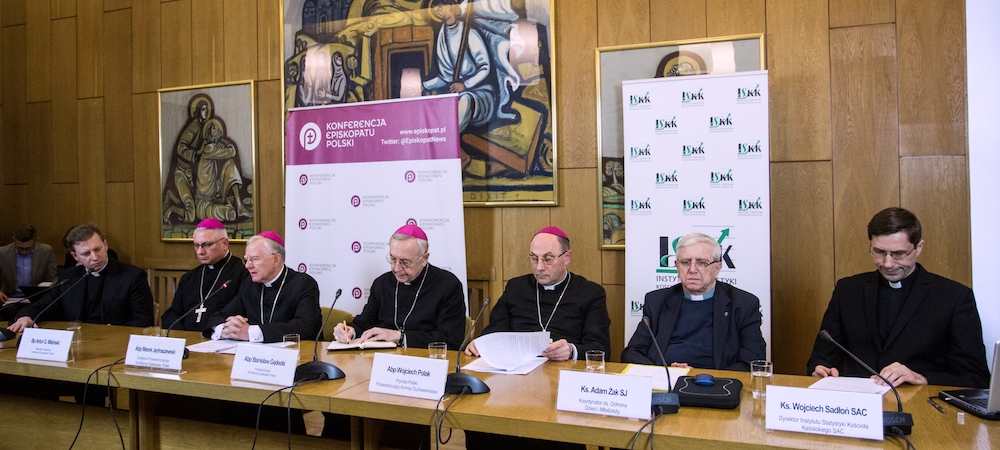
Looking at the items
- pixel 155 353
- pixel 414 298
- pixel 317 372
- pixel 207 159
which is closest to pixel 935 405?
pixel 317 372

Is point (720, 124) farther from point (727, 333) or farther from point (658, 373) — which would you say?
point (658, 373)

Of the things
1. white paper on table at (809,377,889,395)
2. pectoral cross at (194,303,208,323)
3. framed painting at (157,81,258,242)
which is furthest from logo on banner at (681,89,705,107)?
framed painting at (157,81,258,242)

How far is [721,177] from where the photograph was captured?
3.85 m

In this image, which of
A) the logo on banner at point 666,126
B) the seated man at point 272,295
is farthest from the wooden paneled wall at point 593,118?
the seated man at point 272,295

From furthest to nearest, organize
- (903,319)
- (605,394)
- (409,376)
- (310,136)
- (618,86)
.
A: (310,136) → (618,86) → (903,319) → (409,376) → (605,394)

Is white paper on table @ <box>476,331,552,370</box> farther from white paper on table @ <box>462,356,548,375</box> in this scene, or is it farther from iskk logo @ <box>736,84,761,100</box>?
iskk logo @ <box>736,84,761,100</box>

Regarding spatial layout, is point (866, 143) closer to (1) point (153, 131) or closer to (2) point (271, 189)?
(2) point (271, 189)

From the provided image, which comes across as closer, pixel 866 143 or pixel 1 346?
pixel 1 346

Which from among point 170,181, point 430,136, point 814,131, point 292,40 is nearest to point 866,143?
point 814,131

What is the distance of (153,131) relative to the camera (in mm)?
5875

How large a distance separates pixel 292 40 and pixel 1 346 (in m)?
2.89

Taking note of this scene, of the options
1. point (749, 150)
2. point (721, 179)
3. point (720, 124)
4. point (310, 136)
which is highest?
point (310, 136)

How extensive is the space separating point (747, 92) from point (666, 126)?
438 millimetres

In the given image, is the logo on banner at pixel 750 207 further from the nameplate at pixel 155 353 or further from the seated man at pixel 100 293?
the seated man at pixel 100 293
